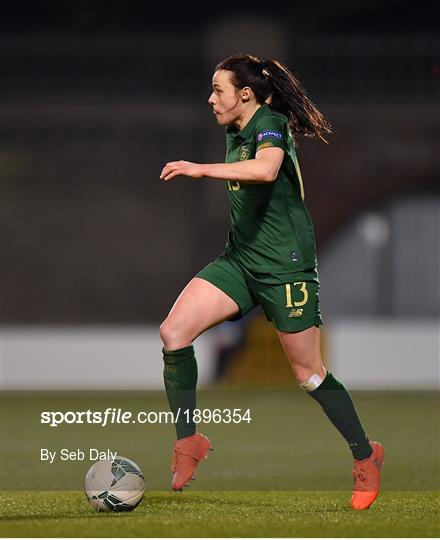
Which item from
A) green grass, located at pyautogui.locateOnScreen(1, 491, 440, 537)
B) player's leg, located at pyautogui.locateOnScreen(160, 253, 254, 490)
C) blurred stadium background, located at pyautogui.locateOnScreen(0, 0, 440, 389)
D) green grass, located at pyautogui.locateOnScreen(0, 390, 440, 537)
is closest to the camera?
green grass, located at pyautogui.locateOnScreen(1, 491, 440, 537)

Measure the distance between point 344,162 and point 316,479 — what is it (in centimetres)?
1218

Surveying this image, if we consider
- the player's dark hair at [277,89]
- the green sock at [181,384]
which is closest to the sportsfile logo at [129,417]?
the green sock at [181,384]

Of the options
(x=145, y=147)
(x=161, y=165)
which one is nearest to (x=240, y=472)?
(x=161, y=165)

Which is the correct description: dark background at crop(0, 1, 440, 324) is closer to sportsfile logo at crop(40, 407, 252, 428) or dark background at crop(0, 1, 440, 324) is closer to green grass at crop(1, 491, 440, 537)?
sportsfile logo at crop(40, 407, 252, 428)

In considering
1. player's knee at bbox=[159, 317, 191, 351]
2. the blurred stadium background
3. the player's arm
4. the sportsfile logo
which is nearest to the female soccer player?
player's knee at bbox=[159, 317, 191, 351]

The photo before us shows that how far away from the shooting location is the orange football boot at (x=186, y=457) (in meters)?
5.65

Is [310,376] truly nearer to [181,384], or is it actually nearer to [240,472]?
[181,384]

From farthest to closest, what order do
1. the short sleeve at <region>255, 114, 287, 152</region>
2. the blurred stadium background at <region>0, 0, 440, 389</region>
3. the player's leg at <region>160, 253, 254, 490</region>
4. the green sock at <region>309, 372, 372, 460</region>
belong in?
the blurred stadium background at <region>0, 0, 440, 389</region>, the green sock at <region>309, 372, 372, 460</region>, the player's leg at <region>160, 253, 254, 490</region>, the short sleeve at <region>255, 114, 287, 152</region>

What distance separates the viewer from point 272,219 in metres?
5.80

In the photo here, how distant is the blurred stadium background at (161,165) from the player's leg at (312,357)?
1261 centimetres

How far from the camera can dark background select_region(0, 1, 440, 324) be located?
18.7 metres

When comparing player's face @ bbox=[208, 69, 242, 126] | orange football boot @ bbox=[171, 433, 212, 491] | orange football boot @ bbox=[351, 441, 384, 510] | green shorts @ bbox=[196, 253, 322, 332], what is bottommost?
orange football boot @ bbox=[351, 441, 384, 510]

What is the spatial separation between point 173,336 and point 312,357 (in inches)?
24.6

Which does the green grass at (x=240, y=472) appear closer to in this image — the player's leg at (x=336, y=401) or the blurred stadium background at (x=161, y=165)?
the player's leg at (x=336, y=401)
